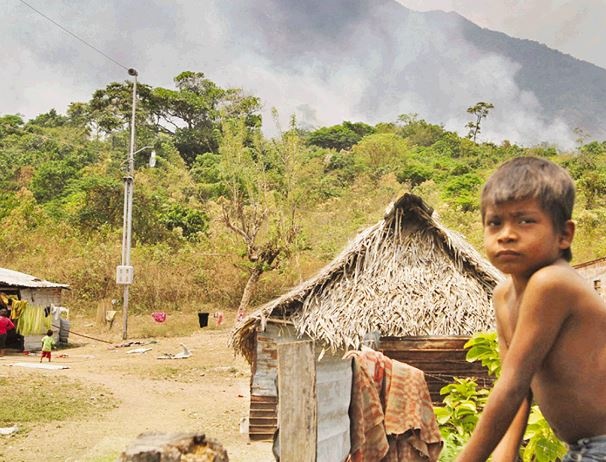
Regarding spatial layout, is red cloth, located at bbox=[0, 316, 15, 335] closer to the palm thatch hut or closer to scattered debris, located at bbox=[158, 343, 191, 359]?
scattered debris, located at bbox=[158, 343, 191, 359]

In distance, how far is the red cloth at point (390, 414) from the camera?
4227mm

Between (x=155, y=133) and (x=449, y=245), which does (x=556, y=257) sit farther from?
(x=155, y=133)

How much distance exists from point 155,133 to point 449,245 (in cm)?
3663

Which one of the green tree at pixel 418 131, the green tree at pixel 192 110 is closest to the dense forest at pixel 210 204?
the green tree at pixel 192 110

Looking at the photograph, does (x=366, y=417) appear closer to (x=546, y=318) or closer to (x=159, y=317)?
(x=546, y=318)

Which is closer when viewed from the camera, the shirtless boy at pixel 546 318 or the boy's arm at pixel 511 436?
the shirtless boy at pixel 546 318

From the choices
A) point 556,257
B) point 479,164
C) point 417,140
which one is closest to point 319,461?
point 556,257

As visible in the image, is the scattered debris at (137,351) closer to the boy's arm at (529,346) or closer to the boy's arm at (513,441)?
the boy's arm at (513,441)

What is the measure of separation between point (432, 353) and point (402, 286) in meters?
0.95

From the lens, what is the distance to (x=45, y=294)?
18969 millimetres

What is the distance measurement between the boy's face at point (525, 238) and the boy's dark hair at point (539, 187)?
0.05 ft

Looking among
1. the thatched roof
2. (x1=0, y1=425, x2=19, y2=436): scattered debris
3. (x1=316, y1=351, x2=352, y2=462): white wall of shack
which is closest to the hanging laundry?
(x1=0, y1=425, x2=19, y2=436): scattered debris

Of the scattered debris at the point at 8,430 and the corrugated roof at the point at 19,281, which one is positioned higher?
Result: the corrugated roof at the point at 19,281

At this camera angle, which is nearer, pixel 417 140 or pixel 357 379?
pixel 357 379
